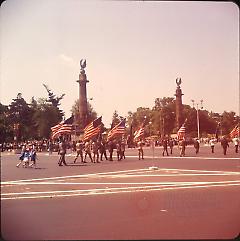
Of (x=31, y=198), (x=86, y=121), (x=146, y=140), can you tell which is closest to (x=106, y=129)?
(x=86, y=121)

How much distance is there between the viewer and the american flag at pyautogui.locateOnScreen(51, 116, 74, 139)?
10.0m

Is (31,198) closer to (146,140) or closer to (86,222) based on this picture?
(86,222)

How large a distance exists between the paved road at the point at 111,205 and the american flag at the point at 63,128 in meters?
1.22

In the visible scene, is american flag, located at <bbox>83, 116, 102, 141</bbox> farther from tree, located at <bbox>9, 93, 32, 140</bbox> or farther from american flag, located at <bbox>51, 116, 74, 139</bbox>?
tree, located at <bbox>9, 93, 32, 140</bbox>

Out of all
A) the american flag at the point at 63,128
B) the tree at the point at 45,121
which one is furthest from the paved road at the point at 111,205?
the american flag at the point at 63,128

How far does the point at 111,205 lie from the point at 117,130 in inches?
177

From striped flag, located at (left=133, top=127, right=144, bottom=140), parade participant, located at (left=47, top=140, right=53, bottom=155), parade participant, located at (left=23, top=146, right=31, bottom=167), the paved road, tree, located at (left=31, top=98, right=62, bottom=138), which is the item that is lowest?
the paved road

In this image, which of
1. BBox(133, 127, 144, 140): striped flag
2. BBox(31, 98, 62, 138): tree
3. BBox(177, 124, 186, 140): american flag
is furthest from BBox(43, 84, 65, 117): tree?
BBox(177, 124, 186, 140): american flag

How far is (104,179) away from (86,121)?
2741mm

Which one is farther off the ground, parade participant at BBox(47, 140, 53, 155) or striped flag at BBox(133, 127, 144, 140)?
striped flag at BBox(133, 127, 144, 140)

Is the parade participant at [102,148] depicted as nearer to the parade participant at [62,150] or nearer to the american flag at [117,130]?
the american flag at [117,130]

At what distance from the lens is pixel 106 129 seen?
11609 mm

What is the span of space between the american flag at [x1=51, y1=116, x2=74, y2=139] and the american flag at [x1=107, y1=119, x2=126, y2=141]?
199 centimetres

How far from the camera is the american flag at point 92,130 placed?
10922 mm
